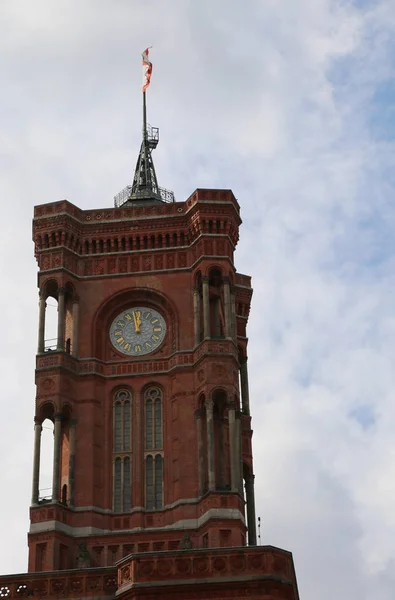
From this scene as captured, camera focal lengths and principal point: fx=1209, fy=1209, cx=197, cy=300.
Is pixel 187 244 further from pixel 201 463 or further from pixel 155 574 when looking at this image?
pixel 155 574

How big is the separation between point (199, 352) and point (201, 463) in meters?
5.09

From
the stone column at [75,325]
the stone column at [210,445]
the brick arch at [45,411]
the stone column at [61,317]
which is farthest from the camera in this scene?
the stone column at [75,325]

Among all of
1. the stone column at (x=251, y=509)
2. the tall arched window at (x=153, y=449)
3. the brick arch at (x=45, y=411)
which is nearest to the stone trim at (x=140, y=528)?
the tall arched window at (x=153, y=449)

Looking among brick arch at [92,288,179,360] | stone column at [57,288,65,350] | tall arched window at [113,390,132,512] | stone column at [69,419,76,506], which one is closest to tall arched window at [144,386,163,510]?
tall arched window at [113,390,132,512]

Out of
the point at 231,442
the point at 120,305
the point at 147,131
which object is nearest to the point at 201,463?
the point at 231,442

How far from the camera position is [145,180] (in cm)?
6619

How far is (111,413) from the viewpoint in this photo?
53.9 metres

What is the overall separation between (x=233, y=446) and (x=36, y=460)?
8.48m

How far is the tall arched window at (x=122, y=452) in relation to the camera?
171 feet

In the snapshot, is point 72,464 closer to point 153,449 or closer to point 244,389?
point 153,449

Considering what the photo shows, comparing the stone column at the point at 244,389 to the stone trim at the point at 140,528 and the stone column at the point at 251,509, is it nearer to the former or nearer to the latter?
the stone column at the point at 251,509

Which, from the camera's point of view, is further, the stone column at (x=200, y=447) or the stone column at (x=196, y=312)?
the stone column at (x=196, y=312)

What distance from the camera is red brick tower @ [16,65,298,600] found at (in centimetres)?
5028

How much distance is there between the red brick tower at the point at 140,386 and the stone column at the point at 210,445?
5 cm
